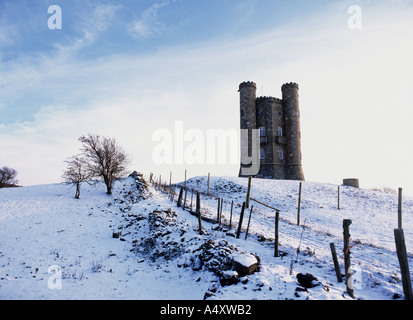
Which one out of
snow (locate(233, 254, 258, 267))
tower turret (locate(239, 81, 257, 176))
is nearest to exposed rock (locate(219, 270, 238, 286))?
snow (locate(233, 254, 258, 267))

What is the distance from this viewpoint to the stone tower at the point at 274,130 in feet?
130

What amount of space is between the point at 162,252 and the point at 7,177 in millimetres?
58838

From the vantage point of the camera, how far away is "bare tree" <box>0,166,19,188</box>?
49.2 metres

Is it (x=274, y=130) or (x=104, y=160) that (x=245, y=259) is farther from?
(x=274, y=130)

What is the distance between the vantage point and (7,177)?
1987 inches

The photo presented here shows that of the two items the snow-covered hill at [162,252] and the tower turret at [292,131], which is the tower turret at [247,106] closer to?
the tower turret at [292,131]

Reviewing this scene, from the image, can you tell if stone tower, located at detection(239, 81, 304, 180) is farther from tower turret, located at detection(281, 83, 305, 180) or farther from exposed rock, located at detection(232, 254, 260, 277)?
exposed rock, located at detection(232, 254, 260, 277)

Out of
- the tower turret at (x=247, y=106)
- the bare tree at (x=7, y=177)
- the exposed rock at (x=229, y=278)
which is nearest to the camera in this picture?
the exposed rock at (x=229, y=278)

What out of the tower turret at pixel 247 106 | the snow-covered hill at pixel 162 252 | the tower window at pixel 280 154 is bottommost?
the snow-covered hill at pixel 162 252

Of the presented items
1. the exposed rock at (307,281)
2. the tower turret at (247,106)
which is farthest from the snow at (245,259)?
the tower turret at (247,106)

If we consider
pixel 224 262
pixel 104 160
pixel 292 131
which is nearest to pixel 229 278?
pixel 224 262

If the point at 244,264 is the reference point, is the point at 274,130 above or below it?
above
